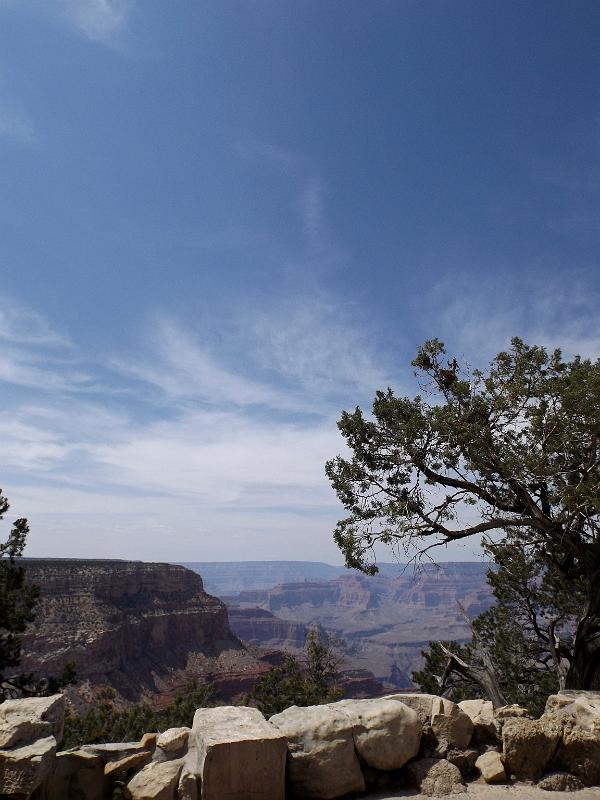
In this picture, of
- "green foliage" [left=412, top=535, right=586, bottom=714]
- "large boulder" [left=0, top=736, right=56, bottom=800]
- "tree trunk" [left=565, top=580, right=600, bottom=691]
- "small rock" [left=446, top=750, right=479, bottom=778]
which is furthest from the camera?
"green foliage" [left=412, top=535, right=586, bottom=714]

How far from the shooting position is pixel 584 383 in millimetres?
12477

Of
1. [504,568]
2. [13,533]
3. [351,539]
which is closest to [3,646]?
[13,533]

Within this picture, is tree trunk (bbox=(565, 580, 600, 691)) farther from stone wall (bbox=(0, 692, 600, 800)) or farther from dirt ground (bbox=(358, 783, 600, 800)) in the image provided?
dirt ground (bbox=(358, 783, 600, 800))

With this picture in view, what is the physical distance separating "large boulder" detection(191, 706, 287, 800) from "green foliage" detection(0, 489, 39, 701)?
16973mm

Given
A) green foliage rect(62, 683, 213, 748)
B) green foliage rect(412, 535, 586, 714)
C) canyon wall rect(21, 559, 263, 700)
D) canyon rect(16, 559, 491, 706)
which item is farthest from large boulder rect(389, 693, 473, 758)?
canyon wall rect(21, 559, 263, 700)

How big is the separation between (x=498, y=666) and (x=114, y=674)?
277 ft

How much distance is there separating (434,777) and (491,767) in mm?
900

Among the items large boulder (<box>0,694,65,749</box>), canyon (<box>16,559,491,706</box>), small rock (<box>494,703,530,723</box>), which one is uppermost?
large boulder (<box>0,694,65,749</box>)

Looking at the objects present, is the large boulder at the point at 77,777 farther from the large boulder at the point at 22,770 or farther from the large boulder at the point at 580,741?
the large boulder at the point at 580,741

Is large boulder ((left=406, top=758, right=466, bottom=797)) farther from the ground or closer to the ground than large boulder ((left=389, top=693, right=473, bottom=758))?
closer to the ground

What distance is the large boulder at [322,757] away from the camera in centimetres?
691

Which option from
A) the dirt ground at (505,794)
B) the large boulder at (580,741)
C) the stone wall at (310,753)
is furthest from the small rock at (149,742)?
the large boulder at (580,741)

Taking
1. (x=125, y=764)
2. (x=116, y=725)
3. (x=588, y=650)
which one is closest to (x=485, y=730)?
(x=125, y=764)

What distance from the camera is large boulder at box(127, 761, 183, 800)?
21.2 ft
